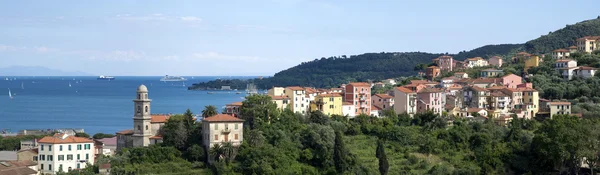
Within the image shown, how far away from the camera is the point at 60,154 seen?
1523 inches

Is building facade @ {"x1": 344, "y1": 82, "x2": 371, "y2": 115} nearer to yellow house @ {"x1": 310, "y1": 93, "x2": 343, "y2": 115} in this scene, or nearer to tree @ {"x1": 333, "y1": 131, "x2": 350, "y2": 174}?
yellow house @ {"x1": 310, "y1": 93, "x2": 343, "y2": 115}

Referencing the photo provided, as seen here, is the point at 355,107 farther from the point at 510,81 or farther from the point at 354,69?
the point at 354,69

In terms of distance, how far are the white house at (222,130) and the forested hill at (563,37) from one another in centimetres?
6041

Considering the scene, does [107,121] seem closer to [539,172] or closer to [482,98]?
[482,98]

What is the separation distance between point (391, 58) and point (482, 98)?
11112 cm

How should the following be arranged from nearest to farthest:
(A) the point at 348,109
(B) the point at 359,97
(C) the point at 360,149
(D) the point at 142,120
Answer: (D) the point at 142,120
(C) the point at 360,149
(A) the point at 348,109
(B) the point at 359,97

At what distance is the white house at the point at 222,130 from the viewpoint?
37.0 m

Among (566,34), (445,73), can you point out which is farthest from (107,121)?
(566,34)

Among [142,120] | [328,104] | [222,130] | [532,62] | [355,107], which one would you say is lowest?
[222,130]

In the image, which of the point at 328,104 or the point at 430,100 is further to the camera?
the point at 430,100

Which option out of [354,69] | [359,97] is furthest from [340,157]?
[354,69]

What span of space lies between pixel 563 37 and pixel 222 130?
67933 millimetres

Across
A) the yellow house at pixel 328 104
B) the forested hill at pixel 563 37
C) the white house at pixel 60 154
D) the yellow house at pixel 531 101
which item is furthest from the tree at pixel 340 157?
the forested hill at pixel 563 37

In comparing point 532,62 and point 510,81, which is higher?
point 532,62
